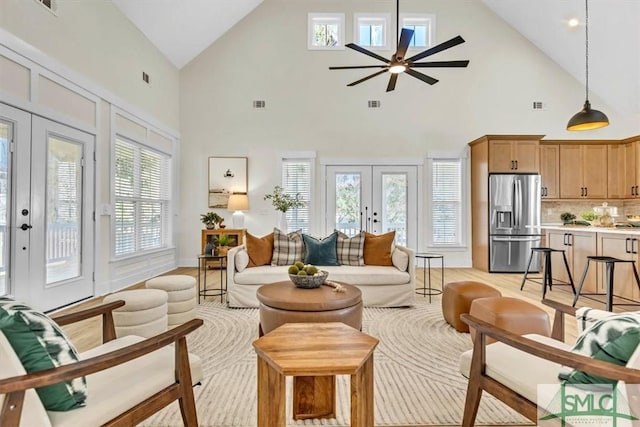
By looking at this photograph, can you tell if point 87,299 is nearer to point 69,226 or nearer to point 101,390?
point 69,226

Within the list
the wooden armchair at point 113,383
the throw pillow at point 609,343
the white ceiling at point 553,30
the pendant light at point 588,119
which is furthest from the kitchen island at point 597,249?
the wooden armchair at point 113,383

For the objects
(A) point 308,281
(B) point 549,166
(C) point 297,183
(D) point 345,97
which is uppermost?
(D) point 345,97

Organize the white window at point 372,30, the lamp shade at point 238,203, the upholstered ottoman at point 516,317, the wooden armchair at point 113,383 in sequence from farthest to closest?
the white window at point 372,30, the lamp shade at point 238,203, the upholstered ottoman at point 516,317, the wooden armchair at point 113,383

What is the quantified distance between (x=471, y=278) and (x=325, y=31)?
225 inches

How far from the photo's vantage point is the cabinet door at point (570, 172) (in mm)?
6430

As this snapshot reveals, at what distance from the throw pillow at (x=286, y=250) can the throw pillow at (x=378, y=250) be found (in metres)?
0.86

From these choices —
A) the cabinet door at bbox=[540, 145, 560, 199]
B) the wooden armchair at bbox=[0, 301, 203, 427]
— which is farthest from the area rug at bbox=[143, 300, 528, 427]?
the cabinet door at bbox=[540, 145, 560, 199]

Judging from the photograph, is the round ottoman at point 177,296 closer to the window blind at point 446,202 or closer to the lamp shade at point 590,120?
the window blind at point 446,202

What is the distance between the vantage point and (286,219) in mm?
6734

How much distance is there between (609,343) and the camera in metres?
1.19

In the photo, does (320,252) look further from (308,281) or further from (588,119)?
(588,119)

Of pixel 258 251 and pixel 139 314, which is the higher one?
pixel 258 251

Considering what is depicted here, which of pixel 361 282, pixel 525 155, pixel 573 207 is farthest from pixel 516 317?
pixel 573 207

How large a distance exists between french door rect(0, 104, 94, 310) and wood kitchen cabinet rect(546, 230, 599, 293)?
6568 mm
